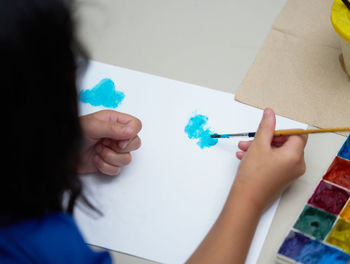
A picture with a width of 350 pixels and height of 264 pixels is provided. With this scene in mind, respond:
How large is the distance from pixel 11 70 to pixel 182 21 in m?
0.65

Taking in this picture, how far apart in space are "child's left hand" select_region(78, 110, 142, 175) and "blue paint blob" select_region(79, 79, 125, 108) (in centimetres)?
8

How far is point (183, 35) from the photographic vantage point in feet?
3.34

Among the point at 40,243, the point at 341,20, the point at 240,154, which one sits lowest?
the point at 40,243

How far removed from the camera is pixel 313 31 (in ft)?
3.27

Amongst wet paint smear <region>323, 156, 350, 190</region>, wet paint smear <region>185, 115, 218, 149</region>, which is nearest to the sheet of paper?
wet paint smear <region>185, 115, 218, 149</region>

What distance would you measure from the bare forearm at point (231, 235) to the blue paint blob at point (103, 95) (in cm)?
34

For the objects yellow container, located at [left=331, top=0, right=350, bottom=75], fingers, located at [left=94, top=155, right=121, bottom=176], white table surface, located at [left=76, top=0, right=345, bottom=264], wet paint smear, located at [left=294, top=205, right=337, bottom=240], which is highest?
yellow container, located at [left=331, top=0, right=350, bottom=75]

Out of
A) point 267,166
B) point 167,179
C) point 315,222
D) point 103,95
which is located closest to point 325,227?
point 315,222

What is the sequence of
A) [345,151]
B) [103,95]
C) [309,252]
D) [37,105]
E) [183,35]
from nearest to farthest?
[37,105] < [309,252] < [345,151] < [103,95] < [183,35]

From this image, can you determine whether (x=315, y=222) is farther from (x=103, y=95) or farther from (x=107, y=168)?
(x=103, y=95)

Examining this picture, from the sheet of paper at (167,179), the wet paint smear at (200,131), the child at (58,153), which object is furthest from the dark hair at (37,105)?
the wet paint smear at (200,131)

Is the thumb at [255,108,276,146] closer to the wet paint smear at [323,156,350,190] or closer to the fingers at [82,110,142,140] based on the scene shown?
the wet paint smear at [323,156,350,190]

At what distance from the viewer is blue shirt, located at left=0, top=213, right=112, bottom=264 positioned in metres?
0.57

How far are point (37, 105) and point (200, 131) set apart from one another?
413 mm
